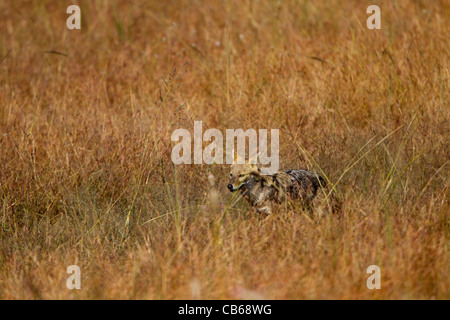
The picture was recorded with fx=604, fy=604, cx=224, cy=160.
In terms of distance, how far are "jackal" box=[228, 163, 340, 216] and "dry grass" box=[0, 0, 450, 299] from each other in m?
0.13

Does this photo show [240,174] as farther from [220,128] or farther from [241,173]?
[220,128]

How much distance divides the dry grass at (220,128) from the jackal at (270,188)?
0.13 m

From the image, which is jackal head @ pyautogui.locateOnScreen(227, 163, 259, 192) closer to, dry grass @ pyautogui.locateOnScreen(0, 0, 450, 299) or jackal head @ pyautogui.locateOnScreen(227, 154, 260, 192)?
jackal head @ pyautogui.locateOnScreen(227, 154, 260, 192)

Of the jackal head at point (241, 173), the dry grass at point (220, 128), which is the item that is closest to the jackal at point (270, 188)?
the jackal head at point (241, 173)

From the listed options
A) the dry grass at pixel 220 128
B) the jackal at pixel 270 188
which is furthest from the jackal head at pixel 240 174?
the dry grass at pixel 220 128

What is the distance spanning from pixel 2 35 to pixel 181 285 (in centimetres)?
583

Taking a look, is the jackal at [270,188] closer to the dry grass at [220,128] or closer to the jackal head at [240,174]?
the jackal head at [240,174]

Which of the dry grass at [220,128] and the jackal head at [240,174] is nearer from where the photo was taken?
the dry grass at [220,128]

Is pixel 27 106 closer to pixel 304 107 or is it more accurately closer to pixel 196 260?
pixel 304 107

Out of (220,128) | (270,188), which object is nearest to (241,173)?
(270,188)

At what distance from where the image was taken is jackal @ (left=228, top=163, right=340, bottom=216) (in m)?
3.77

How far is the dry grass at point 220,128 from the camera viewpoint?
121 inches

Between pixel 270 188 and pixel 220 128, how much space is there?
1.32m

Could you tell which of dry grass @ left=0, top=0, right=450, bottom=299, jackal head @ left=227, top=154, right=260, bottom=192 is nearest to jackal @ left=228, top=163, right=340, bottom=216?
jackal head @ left=227, top=154, right=260, bottom=192
